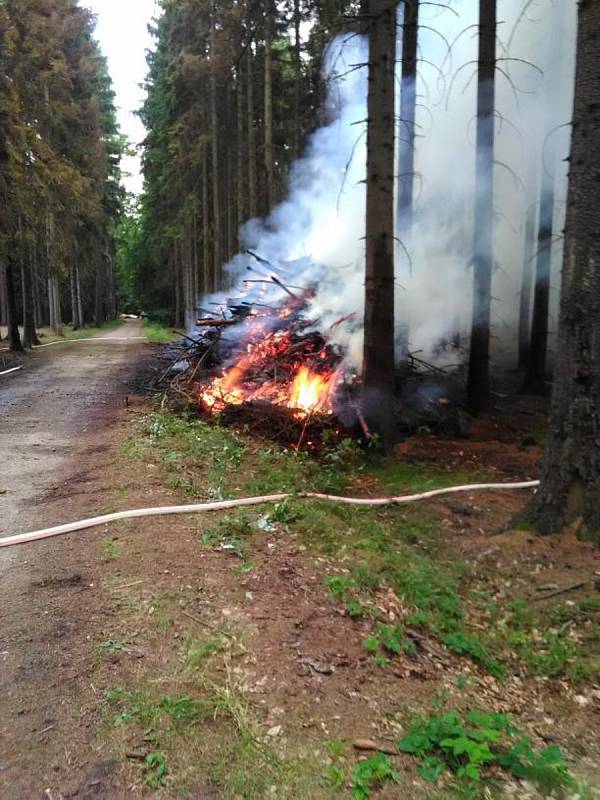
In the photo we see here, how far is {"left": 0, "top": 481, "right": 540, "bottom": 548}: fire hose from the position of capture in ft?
15.0

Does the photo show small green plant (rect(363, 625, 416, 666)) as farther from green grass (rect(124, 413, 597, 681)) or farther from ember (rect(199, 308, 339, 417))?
ember (rect(199, 308, 339, 417))

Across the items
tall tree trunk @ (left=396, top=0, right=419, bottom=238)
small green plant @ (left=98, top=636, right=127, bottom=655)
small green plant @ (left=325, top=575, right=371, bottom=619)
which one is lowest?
small green plant @ (left=325, top=575, right=371, bottom=619)

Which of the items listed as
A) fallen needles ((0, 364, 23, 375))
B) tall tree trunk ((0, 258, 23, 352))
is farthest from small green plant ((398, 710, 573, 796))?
tall tree trunk ((0, 258, 23, 352))

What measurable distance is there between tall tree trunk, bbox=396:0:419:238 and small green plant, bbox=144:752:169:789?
9.16m

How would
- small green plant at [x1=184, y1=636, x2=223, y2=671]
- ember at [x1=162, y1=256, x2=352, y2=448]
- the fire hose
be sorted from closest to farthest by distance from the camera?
small green plant at [x1=184, y1=636, x2=223, y2=671], the fire hose, ember at [x1=162, y1=256, x2=352, y2=448]

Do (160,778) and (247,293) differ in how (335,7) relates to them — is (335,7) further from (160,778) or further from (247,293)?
(160,778)

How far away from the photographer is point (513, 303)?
1573 cm

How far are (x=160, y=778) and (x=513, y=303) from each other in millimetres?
15482

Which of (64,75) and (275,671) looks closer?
(275,671)

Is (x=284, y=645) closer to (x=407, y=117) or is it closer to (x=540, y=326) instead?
(x=407, y=117)

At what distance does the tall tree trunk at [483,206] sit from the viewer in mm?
8578

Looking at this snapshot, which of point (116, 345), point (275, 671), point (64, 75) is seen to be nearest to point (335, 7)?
point (64, 75)

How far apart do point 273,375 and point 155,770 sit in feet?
24.0

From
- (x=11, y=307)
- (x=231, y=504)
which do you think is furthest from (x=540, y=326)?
(x=11, y=307)
